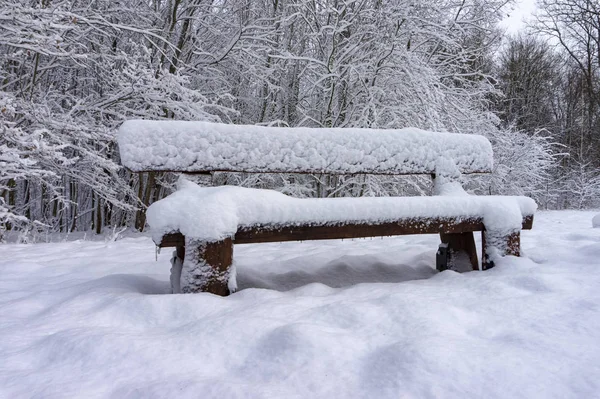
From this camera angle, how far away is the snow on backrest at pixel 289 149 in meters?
1.95

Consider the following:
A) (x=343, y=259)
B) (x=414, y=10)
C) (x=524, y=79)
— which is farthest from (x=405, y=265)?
(x=524, y=79)

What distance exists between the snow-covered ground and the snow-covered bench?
0.70 ft

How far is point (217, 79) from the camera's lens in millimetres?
7430

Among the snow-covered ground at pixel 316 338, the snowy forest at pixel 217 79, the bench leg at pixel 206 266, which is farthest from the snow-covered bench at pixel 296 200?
the snowy forest at pixel 217 79

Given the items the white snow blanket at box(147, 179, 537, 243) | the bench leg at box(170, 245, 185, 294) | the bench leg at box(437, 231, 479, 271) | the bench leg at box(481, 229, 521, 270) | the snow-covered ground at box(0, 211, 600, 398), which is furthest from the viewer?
the bench leg at box(437, 231, 479, 271)

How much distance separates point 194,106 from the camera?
5.46 m

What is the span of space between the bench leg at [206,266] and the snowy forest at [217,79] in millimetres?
2393

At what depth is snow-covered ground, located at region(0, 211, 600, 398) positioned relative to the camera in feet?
3.48

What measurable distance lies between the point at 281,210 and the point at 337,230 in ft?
0.92

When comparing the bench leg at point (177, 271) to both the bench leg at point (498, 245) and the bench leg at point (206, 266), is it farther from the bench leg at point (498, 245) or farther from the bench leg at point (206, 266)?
the bench leg at point (498, 245)

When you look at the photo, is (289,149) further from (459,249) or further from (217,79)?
(217,79)

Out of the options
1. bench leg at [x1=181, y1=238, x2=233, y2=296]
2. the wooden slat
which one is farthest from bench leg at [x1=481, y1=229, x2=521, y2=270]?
bench leg at [x1=181, y1=238, x2=233, y2=296]

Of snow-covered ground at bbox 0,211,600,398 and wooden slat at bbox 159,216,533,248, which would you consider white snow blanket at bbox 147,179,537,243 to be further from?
snow-covered ground at bbox 0,211,600,398

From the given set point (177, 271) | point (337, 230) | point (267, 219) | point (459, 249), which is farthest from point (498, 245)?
point (177, 271)
